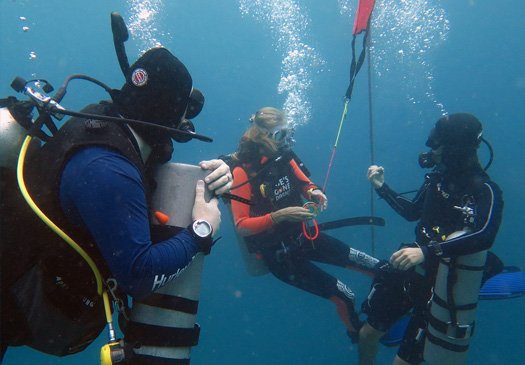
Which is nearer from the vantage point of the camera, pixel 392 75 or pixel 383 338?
pixel 383 338

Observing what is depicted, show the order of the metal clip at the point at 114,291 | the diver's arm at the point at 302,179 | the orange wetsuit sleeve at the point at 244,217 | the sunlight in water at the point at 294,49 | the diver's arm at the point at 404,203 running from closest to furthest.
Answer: the metal clip at the point at 114,291 → the orange wetsuit sleeve at the point at 244,217 → the diver's arm at the point at 404,203 → the diver's arm at the point at 302,179 → the sunlight in water at the point at 294,49

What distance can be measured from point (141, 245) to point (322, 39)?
53.3 m

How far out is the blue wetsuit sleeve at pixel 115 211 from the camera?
1659mm

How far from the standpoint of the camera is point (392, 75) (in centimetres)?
5031

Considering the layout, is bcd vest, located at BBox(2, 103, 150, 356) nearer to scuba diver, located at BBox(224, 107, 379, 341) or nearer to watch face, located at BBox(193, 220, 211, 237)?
watch face, located at BBox(193, 220, 211, 237)

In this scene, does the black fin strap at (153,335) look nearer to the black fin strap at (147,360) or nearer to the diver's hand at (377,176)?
the black fin strap at (147,360)

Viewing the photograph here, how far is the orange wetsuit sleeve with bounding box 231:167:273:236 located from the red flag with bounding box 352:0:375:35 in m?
2.62

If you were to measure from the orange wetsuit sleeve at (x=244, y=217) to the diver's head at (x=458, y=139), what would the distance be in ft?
7.80

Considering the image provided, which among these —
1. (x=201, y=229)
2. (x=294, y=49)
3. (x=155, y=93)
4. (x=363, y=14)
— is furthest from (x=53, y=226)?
(x=294, y=49)

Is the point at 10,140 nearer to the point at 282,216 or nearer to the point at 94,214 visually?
the point at 94,214

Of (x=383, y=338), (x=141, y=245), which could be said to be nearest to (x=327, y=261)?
(x=383, y=338)

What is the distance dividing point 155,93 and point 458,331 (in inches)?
169

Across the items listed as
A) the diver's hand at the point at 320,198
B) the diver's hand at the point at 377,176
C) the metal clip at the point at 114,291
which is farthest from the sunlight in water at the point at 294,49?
the metal clip at the point at 114,291

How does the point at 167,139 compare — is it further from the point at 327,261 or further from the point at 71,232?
the point at 327,261
